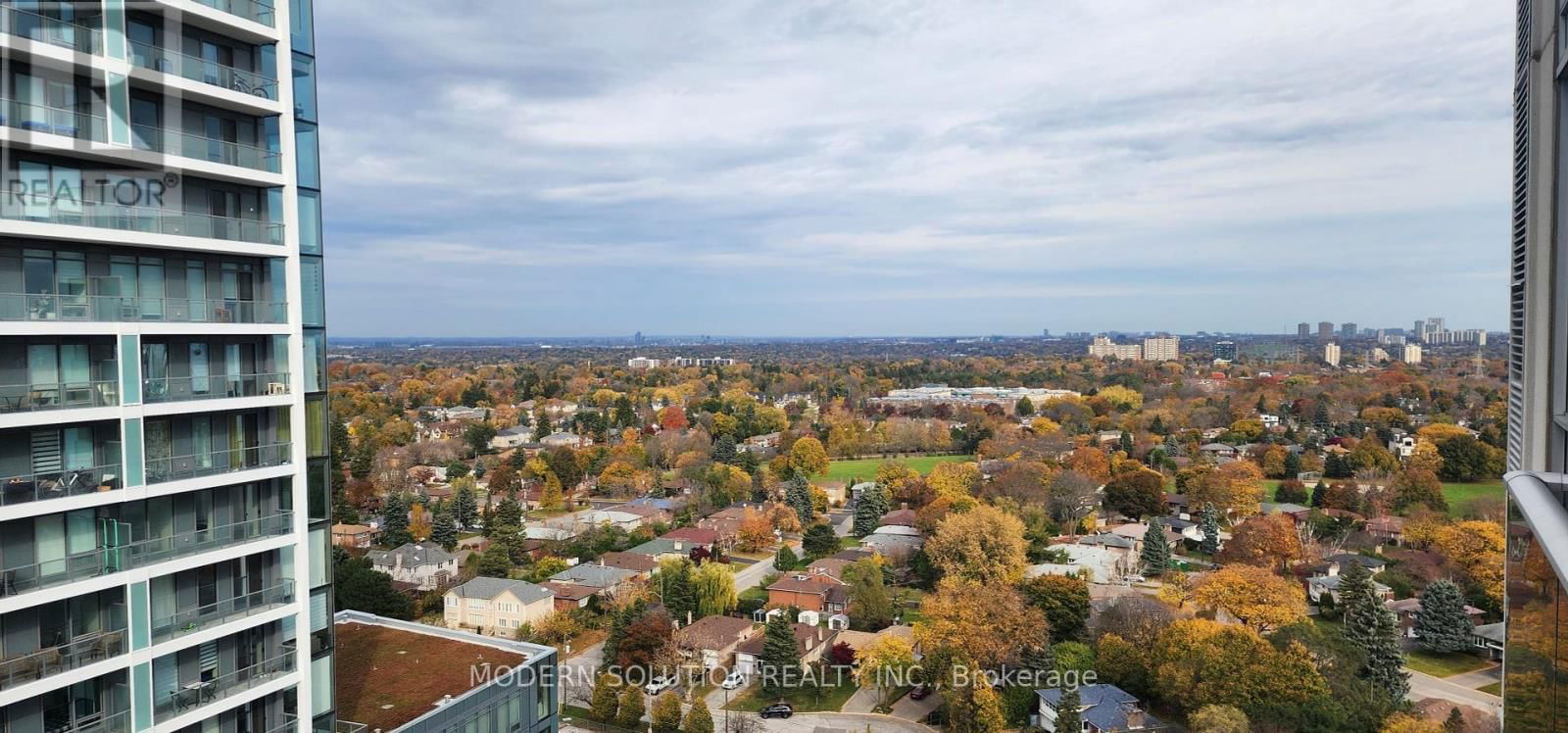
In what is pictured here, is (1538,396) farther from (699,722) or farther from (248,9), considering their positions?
(699,722)

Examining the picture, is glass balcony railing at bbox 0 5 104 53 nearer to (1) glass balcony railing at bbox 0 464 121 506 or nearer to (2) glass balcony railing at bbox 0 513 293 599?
(1) glass balcony railing at bbox 0 464 121 506

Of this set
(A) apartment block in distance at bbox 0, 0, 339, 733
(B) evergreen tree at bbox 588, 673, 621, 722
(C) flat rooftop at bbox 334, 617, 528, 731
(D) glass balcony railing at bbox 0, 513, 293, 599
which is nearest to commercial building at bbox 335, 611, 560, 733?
(C) flat rooftop at bbox 334, 617, 528, 731

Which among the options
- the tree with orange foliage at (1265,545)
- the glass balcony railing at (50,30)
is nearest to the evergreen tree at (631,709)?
the glass balcony railing at (50,30)

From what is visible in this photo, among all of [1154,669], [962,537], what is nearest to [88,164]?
[1154,669]

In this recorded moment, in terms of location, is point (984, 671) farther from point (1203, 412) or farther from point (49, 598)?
point (1203, 412)

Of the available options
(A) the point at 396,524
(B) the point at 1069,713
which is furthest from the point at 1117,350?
(B) the point at 1069,713

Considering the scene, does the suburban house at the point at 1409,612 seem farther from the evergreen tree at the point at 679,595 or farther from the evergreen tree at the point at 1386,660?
the evergreen tree at the point at 679,595

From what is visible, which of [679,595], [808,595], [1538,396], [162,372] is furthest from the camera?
[808,595]
